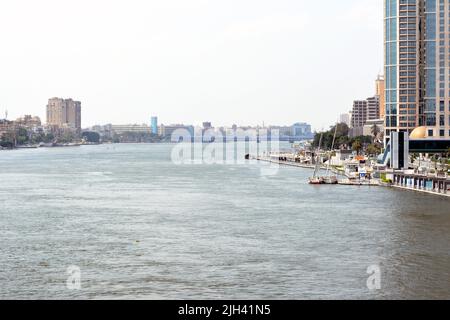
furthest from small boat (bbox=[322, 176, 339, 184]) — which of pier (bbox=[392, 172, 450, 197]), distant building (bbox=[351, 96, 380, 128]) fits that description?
distant building (bbox=[351, 96, 380, 128])

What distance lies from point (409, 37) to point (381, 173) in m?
18.1

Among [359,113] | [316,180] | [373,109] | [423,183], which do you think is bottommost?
[316,180]

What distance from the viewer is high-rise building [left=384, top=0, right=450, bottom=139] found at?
48.6 meters

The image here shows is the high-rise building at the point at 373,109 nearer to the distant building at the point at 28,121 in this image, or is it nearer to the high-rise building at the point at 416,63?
the high-rise building at the point at 416,63

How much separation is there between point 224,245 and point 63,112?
160m

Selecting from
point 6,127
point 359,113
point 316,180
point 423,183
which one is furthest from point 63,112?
point 423,183

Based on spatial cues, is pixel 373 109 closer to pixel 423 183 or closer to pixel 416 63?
pixel 416 63

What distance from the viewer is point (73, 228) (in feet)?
59.0

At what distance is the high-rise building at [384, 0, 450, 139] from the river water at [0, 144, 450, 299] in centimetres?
2332

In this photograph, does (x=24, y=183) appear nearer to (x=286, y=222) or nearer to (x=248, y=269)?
(x=286, y=222)

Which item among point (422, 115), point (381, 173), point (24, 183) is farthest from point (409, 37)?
point (24, 183)

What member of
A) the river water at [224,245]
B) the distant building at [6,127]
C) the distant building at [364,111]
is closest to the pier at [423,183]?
the river water at [224,245]

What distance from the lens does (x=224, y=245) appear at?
15367mm

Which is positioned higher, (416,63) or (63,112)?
(63,112)
